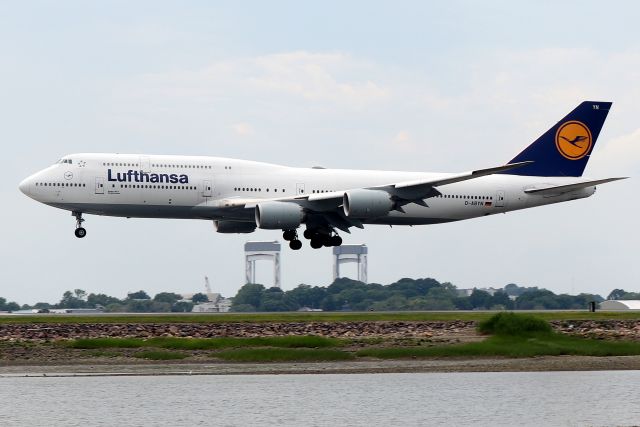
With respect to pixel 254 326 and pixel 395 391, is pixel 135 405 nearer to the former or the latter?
pixel 395 391

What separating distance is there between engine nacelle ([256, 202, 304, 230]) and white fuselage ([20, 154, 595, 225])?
1.57 m

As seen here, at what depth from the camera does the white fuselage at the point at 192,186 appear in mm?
61094

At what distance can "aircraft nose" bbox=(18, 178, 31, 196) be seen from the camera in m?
61.8

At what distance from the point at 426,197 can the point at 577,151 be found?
39.7 ft

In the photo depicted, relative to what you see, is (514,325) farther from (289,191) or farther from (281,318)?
(289,191)

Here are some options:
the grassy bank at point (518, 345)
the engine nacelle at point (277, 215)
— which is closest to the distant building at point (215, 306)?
the engine nacelle at point (277, 215)

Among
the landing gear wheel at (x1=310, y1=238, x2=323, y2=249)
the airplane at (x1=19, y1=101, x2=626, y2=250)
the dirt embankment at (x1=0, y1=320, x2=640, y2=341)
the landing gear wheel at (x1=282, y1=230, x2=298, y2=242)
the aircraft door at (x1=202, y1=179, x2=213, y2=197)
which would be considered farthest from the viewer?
the landing gear wheel at (x1=310, y1=238, x2=323, y2=249)

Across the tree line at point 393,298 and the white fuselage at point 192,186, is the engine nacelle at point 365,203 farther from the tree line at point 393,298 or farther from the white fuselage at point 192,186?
the tree line at point 393,298

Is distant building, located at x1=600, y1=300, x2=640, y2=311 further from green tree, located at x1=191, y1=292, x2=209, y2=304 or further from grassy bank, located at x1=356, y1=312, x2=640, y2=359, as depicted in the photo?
green tree, located at x1=191, y1=292, x2=209, y2=304

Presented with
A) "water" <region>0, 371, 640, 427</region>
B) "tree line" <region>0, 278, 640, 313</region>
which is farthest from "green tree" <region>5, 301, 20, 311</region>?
"water" <region>0, 371, 640, 427</region>

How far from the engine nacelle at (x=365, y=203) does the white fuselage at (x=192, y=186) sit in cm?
332

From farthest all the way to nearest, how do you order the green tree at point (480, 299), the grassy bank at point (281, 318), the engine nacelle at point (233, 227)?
the green tree at point (480, 299), the engine nacelle at point (233, 227), the grassy bank at point (281, 318)

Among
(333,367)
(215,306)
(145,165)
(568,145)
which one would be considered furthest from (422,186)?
(215,306)

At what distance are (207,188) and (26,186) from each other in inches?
359
